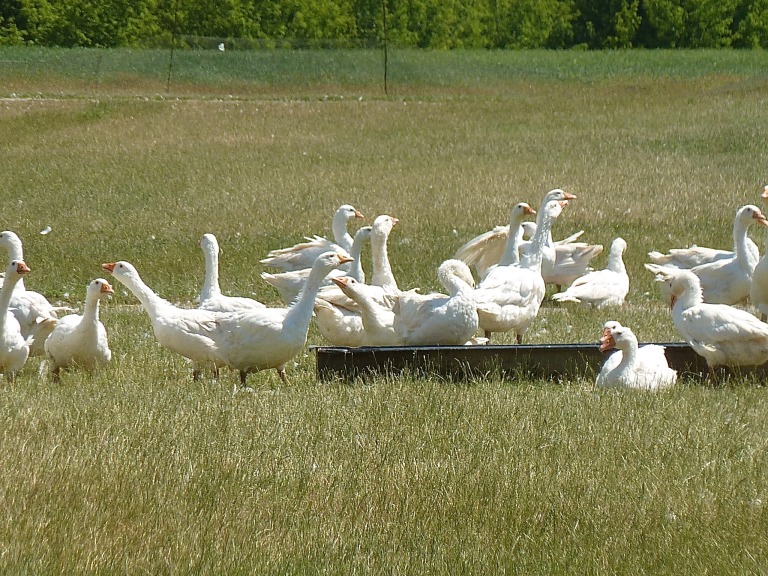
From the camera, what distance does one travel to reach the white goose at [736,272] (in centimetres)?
1248

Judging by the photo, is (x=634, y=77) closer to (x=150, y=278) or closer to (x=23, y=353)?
(x=150, y=278)

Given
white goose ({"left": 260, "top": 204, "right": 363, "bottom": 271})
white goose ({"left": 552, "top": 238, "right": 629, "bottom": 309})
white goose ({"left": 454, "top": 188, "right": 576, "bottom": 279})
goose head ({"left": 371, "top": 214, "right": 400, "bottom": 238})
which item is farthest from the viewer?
white goose ({"left": 260, "top": 204, "right": 363, "bottom": 271})

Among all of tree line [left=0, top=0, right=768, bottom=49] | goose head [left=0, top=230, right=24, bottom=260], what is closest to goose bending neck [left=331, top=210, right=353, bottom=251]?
goose head [left=0, top=230, right=24, bottom=260]

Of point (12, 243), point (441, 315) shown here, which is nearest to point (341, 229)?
point (12, 243)

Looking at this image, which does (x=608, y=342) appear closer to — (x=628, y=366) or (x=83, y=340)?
(x=628, y=366)

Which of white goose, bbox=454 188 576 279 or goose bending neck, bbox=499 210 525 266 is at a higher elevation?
goose bending neck, bbox=499 210 525 266

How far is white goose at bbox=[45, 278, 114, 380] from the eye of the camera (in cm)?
869

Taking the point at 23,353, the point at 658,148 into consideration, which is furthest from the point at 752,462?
the point at 658,148

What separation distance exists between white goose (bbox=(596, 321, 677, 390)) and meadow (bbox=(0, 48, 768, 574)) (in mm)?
209

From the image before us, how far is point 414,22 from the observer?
77188mm

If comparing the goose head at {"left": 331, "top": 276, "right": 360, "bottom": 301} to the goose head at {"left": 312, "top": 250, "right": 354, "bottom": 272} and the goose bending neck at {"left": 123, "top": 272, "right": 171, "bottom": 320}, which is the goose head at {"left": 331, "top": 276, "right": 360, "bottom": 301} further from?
the goose bending neck at {"left": 123, "top": 272, "right": 171, "bottom": 320}

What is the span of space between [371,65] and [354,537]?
3930 cm

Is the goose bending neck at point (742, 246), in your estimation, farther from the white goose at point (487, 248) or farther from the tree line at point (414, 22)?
the tree line at point (414, 22)

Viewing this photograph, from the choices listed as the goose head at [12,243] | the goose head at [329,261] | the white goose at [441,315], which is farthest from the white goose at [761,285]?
the goose head at [12,243]
